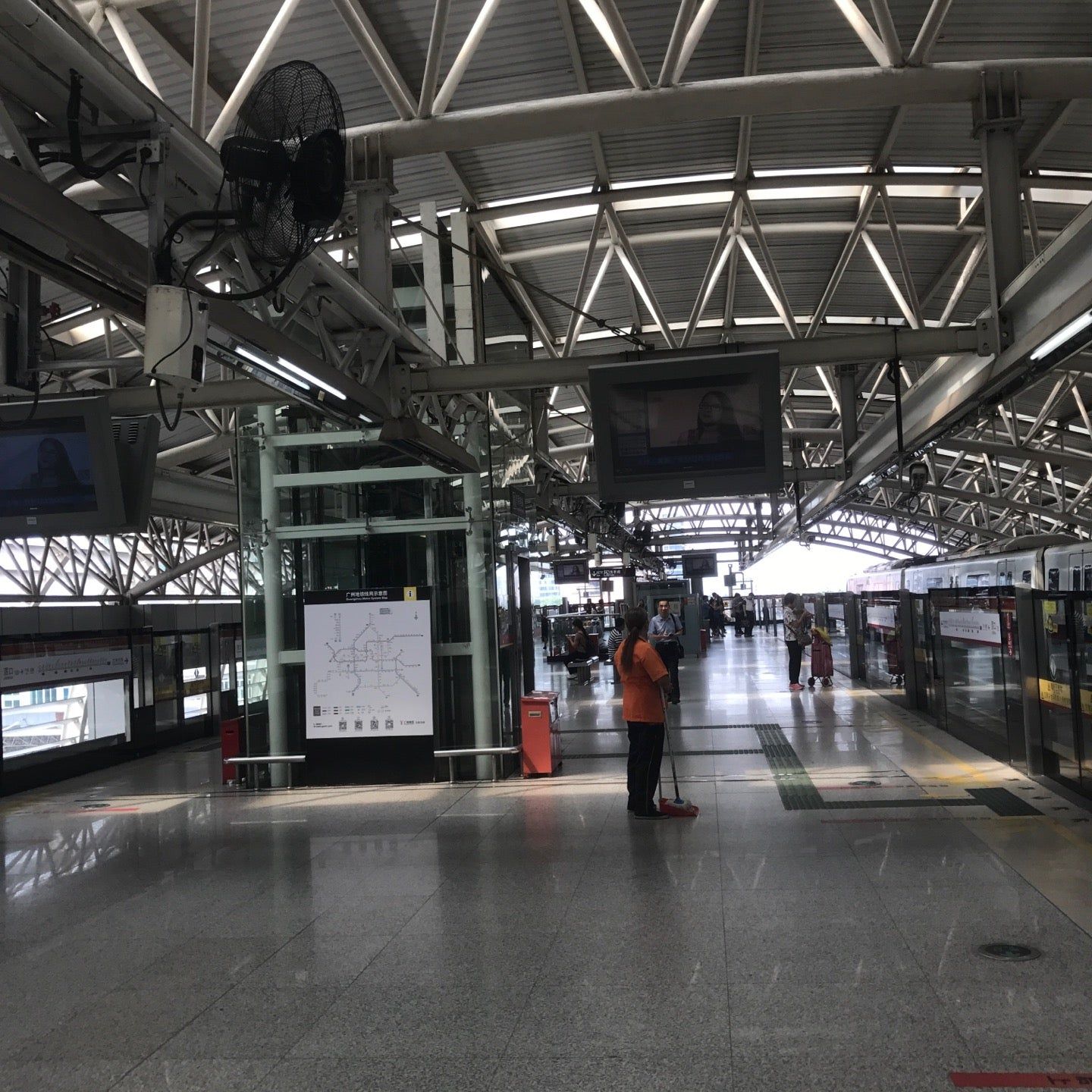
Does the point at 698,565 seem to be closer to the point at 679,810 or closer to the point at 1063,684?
the point at 1063,684

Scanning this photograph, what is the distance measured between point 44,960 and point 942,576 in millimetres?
23866

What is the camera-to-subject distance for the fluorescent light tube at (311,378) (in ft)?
21.3

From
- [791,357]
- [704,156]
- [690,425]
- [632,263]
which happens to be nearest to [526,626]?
[632,263]

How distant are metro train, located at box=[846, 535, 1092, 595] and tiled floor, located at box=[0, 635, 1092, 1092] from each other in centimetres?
566

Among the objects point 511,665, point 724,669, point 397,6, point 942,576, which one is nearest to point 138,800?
point 511,665

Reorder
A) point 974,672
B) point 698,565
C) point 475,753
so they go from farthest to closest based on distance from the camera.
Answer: point 698,565
point 974,672
point 475,753

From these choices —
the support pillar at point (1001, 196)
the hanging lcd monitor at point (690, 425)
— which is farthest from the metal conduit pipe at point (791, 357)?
the support pillar at point (1001, 196)

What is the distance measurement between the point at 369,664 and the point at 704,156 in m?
7.38

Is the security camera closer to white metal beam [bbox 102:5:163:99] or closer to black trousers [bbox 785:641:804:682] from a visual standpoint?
black trousers [bbox 785:641:804:682]

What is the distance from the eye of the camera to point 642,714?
27.7 feet

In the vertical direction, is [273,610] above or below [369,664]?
above

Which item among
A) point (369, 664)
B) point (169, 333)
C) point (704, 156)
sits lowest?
point (369, 664)

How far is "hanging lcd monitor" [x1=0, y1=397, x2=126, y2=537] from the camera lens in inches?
354

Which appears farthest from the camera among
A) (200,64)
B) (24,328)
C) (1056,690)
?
(1056,690)
